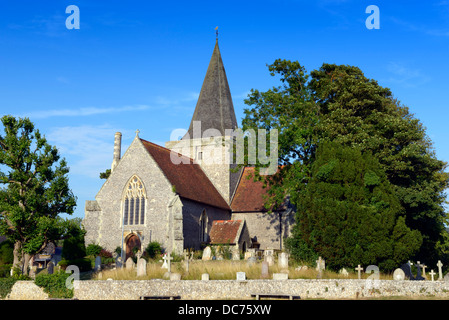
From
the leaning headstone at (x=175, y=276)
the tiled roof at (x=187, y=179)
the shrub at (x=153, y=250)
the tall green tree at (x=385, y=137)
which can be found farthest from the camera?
the tiled roof at (x=187, y=179)

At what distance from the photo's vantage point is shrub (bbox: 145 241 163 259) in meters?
28.8

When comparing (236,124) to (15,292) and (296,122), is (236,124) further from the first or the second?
(15,292)

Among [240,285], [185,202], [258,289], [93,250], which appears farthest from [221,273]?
[93,250]

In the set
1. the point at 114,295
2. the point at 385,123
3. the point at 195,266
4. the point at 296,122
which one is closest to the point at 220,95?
the point at 296,122

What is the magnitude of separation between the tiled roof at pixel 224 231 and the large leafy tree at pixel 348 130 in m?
5.96

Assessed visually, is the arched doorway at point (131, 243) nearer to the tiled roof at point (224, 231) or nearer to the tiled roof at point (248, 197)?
the tiled roof at point (224, 231)

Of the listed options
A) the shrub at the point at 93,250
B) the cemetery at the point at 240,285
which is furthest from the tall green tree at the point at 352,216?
the shrub at the point at 93,250

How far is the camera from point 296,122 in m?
27.1

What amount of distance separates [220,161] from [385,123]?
1652 centimetres

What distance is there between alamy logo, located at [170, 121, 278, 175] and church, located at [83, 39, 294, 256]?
10 cm

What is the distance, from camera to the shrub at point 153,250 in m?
28.8

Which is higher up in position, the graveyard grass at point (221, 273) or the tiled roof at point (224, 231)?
the tiled roof at point (224, 231)

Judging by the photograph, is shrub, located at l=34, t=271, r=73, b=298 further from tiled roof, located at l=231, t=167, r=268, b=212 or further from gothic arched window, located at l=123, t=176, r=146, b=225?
tiled roof, located at l=231, t=167, r=268, b=212

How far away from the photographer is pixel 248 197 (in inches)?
1500
